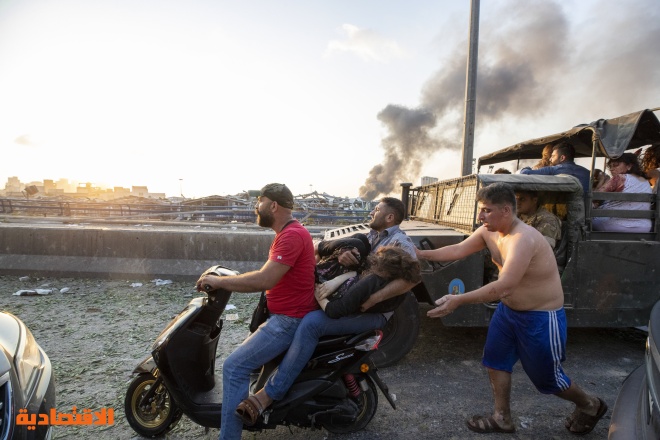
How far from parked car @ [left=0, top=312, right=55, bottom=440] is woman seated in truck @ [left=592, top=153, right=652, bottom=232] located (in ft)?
15.5

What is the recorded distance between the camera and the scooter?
92.3 inches

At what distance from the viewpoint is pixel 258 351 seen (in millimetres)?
2240

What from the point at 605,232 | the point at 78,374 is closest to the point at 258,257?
the point at 78,374

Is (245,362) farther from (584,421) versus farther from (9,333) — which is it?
(584,421)

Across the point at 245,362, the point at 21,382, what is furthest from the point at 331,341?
the point at 21,382

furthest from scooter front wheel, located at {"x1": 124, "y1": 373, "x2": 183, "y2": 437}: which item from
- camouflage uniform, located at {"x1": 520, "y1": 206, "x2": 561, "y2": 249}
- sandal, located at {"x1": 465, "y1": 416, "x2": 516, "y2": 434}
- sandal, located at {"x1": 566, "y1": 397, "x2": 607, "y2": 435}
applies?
camouflage uniform, located at {"x1": 520, "y1": 206, "x2": 561, "y2": 249}

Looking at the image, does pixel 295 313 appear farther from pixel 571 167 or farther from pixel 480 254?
pixel 571 167

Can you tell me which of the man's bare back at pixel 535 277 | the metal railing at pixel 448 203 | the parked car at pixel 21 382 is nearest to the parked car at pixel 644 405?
the man's bare back at pixel 535 277

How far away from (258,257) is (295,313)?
14.0 feet

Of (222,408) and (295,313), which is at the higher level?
(295,313)

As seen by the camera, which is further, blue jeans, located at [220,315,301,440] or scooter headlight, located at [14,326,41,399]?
blue jeans, located at [220,315,301,440]

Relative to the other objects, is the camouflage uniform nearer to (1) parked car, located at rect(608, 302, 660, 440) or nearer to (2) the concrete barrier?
(1) parked car, located at rect(608, 302, 660, 440)

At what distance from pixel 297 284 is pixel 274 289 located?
0.16m

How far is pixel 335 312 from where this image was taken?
2.26 meters
